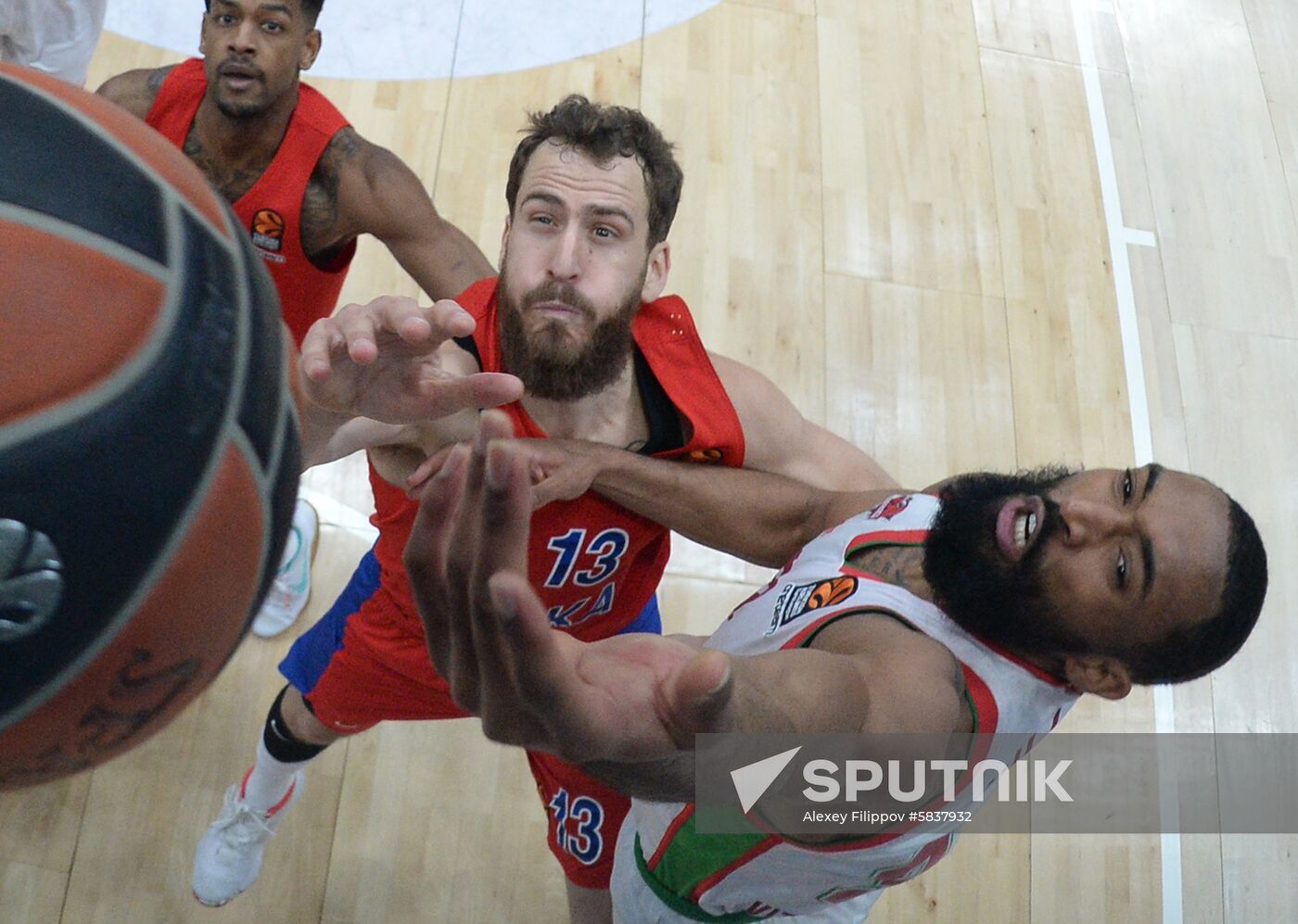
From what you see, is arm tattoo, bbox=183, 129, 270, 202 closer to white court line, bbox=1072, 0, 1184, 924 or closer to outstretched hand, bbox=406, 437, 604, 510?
outstretched hand, bbox=406, 437, 604, 510

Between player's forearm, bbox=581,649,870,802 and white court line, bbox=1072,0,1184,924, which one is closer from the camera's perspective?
player's forearm, bbox=581,649,870,802

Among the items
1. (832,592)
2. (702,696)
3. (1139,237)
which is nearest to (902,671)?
(832,592)

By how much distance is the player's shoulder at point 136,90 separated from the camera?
101 inches

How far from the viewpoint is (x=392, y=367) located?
1.50m

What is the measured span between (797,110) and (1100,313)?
1319mm

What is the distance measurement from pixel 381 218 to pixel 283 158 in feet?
0.79

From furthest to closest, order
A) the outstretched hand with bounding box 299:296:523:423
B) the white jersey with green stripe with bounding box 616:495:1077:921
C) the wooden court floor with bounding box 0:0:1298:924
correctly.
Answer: the wooden court floor with bounding box 0:0:1298:924, the white jersey with green stripe with bounding box 616:495:1077:921, the outstretched hand with bounding box 299:296:523:423

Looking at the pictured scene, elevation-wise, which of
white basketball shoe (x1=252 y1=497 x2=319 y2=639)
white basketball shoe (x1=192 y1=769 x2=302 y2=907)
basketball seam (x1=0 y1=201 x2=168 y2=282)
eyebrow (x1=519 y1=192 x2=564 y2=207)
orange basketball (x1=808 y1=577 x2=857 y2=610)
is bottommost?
white basketball shoe (x1=192 y1=769 x2=302 y2=907)

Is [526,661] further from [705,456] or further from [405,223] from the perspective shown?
[405,223]

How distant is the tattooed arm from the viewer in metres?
2.55

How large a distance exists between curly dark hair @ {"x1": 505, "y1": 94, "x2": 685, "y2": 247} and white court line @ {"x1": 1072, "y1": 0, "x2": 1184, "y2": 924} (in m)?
1.79

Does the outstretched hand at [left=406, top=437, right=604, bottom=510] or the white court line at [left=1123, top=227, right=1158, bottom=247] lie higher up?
the outstretched hand at [left=406, top=437, right=604, bottom=510]

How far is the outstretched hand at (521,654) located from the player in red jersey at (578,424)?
0.85 metres

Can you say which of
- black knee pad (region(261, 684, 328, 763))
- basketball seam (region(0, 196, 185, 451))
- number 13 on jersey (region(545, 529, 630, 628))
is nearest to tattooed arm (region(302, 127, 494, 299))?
number 13 on jersey (region(545, 529, 630, 628))
